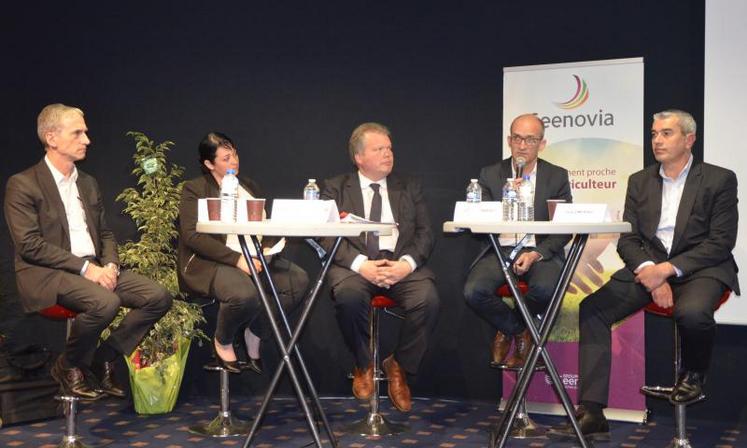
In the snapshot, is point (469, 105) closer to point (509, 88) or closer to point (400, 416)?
point (509, 88)

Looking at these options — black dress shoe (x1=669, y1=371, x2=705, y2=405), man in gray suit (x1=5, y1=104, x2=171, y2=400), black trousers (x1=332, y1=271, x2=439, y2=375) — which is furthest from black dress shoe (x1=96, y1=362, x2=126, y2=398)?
black dress shoe (x1=669, y1=371, x2=705, y2=405)

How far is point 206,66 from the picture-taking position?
19.3 ft

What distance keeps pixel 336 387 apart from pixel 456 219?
2.10 metres

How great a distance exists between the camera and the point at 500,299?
4.62 m

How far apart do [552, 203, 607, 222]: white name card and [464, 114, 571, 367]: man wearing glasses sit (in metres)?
0.81

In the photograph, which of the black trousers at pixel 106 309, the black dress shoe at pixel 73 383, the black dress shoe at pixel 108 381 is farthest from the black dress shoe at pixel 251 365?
the black dress shoe at pixel 73 383

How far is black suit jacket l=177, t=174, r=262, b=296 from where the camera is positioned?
4.75 m

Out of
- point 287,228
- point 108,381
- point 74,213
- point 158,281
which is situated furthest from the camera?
point 158,281

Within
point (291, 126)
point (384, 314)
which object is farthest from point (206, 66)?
point (384, 314)

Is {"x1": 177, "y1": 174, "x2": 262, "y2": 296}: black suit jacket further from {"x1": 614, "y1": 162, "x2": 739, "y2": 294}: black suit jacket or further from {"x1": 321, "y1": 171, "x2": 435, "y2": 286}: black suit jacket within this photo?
{"x1": 614, "y1": 162, "x2": 739, "y2": 294}: black suit jacket

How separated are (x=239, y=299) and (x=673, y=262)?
6.68ft

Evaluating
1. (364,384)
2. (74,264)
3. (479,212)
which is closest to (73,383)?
(74,264)

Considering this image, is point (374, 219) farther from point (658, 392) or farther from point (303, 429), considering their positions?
Answer: point (658, 392)

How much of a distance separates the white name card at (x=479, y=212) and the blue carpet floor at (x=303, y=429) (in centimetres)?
113
